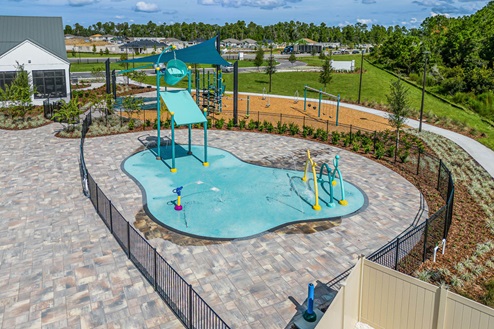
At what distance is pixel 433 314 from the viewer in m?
8.95

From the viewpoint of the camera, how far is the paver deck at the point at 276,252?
10531 millimetres

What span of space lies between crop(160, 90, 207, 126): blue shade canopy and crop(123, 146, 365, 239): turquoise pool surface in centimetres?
240

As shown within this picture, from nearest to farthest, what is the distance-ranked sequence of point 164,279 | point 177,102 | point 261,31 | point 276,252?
point 164,279 → point 276,252 → point 177,102 → point 261,31

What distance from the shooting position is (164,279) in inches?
435

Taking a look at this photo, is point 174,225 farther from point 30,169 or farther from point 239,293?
point 30,169

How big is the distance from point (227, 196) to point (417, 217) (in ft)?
23.8

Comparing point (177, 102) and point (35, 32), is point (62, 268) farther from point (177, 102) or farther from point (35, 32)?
point (35, 32)

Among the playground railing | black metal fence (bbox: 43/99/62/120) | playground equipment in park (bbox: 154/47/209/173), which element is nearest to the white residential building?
black metal fence (bbox: 43/99/62/120)

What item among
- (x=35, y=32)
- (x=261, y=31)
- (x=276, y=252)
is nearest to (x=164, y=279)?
(x=276, y=252)

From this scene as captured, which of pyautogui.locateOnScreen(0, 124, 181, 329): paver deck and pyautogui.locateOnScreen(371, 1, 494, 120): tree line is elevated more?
pyautogui.locateOnScreen(371, 1, 494, 120): tree line

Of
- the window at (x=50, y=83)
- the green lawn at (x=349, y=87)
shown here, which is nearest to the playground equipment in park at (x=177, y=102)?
the window at (x=50, y=83)

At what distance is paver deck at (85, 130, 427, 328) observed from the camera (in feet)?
34.6

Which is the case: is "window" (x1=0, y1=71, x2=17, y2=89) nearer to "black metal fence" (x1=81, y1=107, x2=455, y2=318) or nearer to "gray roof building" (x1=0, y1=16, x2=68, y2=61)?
"gray roof building" (x1=0, y1=16, x2=68, y2=61)

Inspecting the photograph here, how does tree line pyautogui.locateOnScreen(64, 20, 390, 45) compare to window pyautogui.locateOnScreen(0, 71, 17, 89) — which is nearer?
window pyautogui.locateOnScreen(0, 71, 17, 89)
